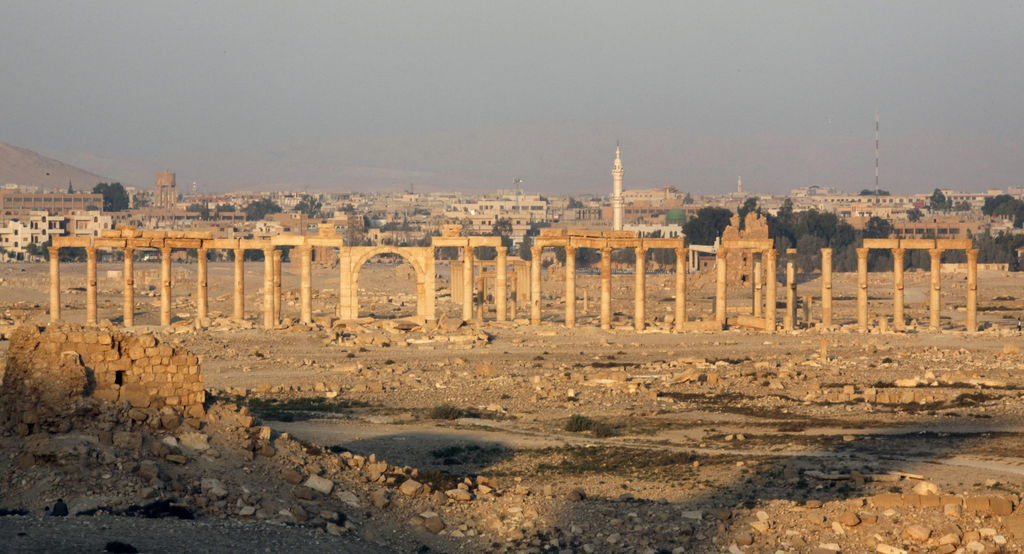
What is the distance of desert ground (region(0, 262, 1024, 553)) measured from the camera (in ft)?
67.2

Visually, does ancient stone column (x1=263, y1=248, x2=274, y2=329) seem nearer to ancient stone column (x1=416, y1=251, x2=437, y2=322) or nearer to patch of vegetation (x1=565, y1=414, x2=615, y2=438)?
ancient stone column (x1=416, y1=251, x2=437, y2=322)

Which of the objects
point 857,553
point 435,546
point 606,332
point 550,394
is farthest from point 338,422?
point 606,332

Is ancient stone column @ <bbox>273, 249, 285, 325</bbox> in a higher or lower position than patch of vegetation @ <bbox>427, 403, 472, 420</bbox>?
higher

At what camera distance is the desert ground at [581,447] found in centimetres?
2047

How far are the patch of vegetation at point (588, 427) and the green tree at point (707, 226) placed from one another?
108178 millimetres

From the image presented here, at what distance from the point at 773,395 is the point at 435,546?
65.2 ft

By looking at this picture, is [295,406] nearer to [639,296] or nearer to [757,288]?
[639,296]

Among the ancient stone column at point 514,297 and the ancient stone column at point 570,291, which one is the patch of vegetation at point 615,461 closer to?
the ancient stone column at point 570,291

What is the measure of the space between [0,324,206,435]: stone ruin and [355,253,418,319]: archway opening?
1736 inches

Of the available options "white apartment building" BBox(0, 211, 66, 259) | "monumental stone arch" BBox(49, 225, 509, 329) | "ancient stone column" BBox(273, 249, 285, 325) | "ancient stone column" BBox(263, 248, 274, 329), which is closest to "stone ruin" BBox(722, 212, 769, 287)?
"monumental stone arch" BBox(49, 225, 509, 329)

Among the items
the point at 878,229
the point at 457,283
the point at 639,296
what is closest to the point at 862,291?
the point at 639,296

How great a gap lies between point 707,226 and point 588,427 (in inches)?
4414

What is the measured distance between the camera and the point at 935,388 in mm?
40250

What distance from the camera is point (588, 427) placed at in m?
33.0
